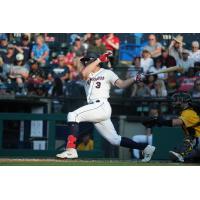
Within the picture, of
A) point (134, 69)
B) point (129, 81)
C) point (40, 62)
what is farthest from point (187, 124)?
point (40, 62)

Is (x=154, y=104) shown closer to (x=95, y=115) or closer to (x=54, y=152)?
(x=54, y=152)

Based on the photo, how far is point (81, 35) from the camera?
15266mm

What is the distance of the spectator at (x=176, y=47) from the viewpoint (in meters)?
14.4

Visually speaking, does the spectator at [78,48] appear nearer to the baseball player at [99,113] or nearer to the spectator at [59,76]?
the spectator at [59,76]

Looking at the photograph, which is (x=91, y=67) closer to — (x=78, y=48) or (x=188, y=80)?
(x=188, y=80)

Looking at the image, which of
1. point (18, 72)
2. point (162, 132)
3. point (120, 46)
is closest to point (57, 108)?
point (18, 72)

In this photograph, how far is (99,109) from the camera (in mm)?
8156

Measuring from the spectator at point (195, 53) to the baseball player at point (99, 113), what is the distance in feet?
20.7

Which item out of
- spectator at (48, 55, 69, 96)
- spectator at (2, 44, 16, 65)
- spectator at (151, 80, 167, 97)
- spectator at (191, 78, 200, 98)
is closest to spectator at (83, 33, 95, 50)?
spectator at (48, 55, 69, 96)

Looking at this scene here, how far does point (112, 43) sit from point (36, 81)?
2.58 meters

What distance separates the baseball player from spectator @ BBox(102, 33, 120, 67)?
6.41 metres

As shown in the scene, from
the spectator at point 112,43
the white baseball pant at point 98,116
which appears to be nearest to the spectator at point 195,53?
the spectator at point 112,43

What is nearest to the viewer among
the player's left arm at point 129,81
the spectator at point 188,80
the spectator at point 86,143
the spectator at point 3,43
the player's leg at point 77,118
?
the player's left arm at point 129,81

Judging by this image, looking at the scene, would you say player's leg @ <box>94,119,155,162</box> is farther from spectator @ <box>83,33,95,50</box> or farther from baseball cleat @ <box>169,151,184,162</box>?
spectator @ <box>83,33,95,50</box>
